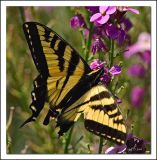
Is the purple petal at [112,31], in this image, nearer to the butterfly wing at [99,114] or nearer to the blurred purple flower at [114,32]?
the blurred purple flower at [114,32]

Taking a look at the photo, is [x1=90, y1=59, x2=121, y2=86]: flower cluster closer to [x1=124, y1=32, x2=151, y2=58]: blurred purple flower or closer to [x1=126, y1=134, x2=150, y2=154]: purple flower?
[x1=126, y1=134, x2=150, y2=154]: purple flower

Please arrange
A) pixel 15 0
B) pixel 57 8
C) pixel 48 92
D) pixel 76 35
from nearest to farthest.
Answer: pixel 48 92 → pixel 15 0 → pixel 76 35 → pixel 57 8

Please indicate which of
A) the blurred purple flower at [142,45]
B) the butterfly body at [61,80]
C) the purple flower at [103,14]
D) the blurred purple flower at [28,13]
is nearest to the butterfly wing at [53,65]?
the butterfly body at [61,80]

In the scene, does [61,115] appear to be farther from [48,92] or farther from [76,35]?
[76,35]

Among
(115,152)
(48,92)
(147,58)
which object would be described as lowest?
(115,152)

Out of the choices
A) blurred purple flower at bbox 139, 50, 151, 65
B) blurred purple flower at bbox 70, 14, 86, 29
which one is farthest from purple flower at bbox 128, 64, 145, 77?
blurred purple flower at bbox 70, 14, 86, 29

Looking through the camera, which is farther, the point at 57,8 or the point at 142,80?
the point at 57,8

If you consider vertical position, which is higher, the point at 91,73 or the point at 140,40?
the point at 140,40

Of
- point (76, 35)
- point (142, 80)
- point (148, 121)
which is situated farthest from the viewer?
point (76, 35)

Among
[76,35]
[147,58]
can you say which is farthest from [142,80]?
[76,35]
